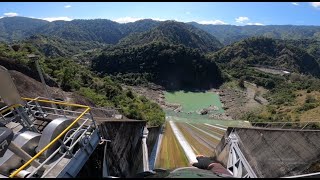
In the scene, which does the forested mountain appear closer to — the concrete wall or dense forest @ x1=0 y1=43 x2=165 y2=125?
dense forest @ x1=0 y1=43 x2=165 y2=125

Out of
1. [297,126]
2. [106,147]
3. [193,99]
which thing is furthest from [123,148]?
[193,99]

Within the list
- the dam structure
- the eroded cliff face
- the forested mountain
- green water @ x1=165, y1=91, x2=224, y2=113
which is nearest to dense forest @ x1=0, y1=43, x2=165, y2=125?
the dam structure

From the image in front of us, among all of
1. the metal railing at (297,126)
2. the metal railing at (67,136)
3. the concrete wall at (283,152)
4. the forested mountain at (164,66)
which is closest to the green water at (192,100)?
the forested mountain at (164,66)

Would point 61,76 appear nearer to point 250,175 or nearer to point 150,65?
point 250,175

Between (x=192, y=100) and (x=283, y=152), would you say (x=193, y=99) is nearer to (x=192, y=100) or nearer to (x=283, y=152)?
(x=192, y=100)

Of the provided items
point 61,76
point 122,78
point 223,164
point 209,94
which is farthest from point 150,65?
point 223,164

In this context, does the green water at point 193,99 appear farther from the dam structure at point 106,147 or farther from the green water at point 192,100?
the dam structure at point 106,147
